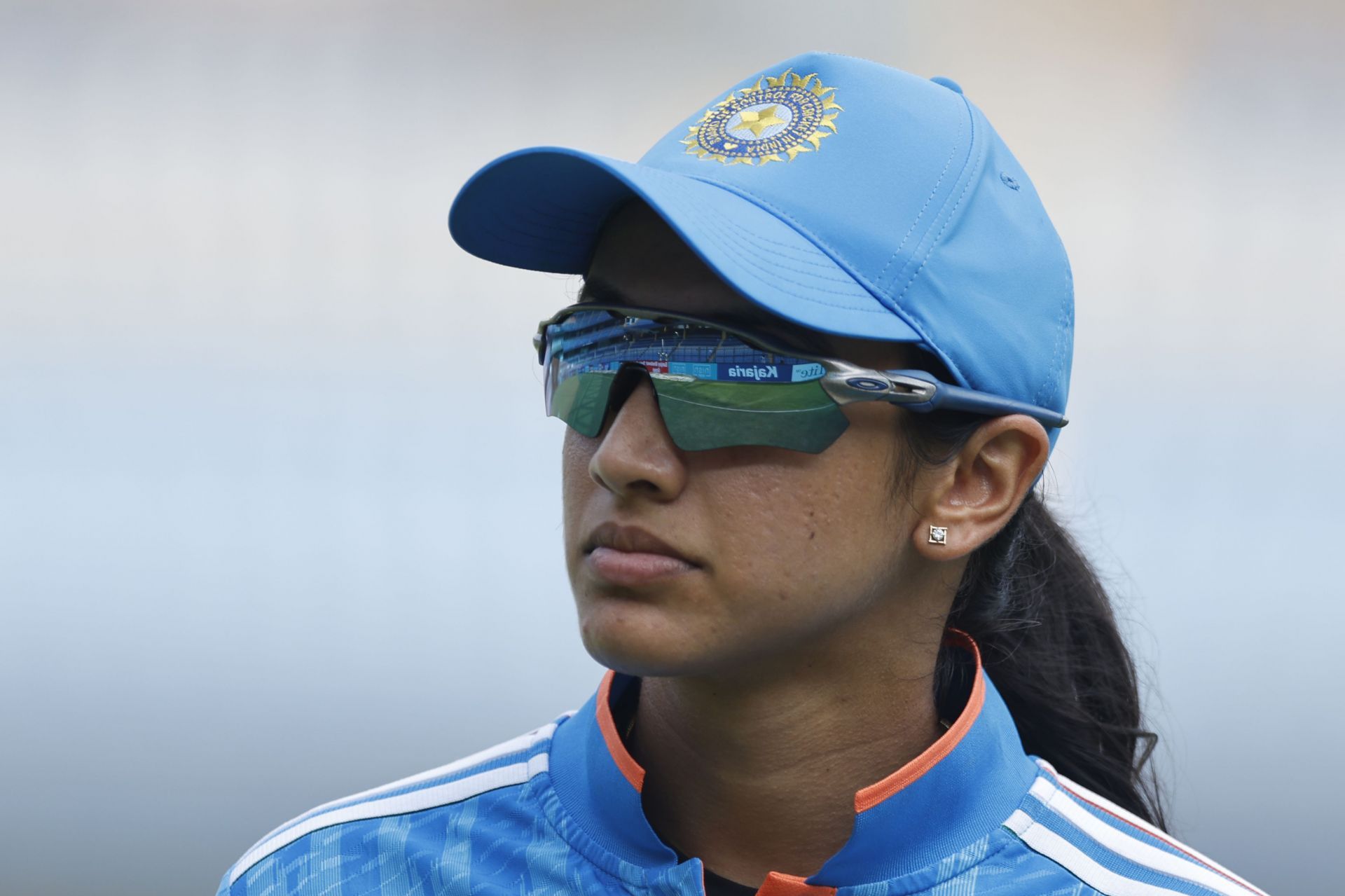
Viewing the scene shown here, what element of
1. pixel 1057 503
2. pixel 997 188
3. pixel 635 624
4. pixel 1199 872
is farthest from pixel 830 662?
pixel 1057 503

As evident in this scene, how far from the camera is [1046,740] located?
2.11m

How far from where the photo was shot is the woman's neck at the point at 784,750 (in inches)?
64.4

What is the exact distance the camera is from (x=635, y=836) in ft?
5.28

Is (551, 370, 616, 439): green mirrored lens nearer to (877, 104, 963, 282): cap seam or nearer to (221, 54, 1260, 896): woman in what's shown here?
(221, 54, 1260, 896): woman

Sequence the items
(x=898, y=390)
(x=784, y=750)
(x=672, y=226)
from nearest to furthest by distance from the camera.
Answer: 1. (x=672, y=226)
2. (x=898, y=390)
3. (x=784, y=750)

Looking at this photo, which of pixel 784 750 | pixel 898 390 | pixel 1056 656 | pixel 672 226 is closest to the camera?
pixel 672 226

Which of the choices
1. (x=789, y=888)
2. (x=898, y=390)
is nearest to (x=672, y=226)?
(x=898, y=390)

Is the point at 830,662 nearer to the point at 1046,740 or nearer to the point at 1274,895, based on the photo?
the point at 1046,740

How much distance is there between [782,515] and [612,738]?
0.40 metres

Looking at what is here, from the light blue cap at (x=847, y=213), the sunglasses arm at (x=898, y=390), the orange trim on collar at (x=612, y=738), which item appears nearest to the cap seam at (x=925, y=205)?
the light blue cap at (x=847, y=213)

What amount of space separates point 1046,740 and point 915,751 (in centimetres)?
47

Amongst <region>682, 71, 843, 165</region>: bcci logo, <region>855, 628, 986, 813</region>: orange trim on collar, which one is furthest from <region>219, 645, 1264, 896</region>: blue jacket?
<region>682, 71, 843, 165</region>: bcci logo

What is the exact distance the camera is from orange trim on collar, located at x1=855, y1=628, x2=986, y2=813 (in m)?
1.55

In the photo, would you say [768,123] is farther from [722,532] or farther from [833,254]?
[722,532]
